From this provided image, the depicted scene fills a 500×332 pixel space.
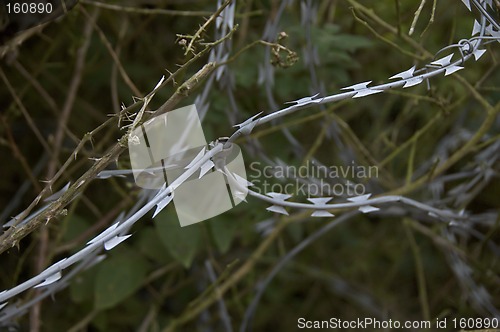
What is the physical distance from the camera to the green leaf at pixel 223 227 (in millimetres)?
1012

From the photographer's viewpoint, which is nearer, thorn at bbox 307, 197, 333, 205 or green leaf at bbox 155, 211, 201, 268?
thorn at bbox 307, 197, 333, 205

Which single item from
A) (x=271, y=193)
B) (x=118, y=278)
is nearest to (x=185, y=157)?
(x=271, y=193)

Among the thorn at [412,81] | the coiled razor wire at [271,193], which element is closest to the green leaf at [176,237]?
the coiled razor wire at [271,193]

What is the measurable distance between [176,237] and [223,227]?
0.08 metres

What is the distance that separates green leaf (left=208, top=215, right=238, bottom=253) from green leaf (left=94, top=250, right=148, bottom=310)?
129 mm

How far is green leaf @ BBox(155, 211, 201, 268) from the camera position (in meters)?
0.98

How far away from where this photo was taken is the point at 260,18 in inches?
50.6

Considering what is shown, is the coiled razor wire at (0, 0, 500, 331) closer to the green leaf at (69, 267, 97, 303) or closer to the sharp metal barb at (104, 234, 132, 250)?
the sharp metal barb at (104, 234, 132, 250)

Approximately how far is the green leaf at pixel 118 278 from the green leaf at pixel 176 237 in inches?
3.0

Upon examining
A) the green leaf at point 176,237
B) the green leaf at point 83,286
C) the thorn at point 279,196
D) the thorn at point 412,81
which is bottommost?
the green leaf at point 83,286

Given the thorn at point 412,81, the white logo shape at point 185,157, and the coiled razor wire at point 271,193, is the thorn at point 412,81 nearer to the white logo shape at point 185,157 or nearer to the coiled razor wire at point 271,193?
the coiled razor wire at point 271,193

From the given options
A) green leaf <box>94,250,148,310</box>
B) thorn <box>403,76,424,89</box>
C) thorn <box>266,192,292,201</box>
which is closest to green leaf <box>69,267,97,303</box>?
green leaf <box>94,250,148,310</box>

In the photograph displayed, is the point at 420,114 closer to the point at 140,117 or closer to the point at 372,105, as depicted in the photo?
the point at 372,105

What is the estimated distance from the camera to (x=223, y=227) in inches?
40.4
